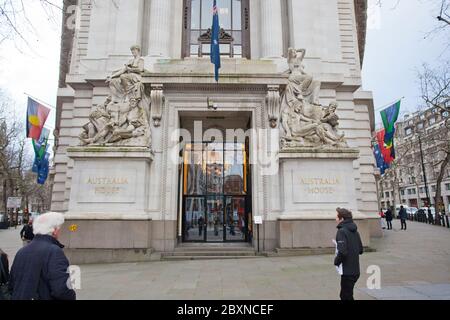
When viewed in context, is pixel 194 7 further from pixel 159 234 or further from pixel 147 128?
pixel 159 234

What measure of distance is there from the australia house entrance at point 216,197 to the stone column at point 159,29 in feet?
18.6

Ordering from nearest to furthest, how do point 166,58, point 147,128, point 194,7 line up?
point 147,128
point 166,58
point 194,7

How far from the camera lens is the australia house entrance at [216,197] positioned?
18.0m

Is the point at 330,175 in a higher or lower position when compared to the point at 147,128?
lower

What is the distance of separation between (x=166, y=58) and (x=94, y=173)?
712 cm

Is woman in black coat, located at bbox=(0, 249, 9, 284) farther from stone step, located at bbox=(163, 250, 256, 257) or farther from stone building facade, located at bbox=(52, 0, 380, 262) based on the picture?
stone step, located at bbox=(163, 250, 256, 257)

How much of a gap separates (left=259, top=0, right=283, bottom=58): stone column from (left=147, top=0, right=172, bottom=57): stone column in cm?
528

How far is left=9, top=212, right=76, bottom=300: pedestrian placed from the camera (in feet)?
12.1

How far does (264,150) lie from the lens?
1573 centimetres

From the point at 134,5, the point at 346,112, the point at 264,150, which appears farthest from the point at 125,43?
the point at 346,112

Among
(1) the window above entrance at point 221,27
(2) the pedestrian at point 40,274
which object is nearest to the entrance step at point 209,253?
(2) the pedestrian at point 40,274

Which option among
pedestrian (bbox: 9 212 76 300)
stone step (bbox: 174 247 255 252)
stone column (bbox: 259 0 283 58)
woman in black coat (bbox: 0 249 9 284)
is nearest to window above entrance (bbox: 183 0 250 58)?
stone column (bbox: 259 0 283 58)
